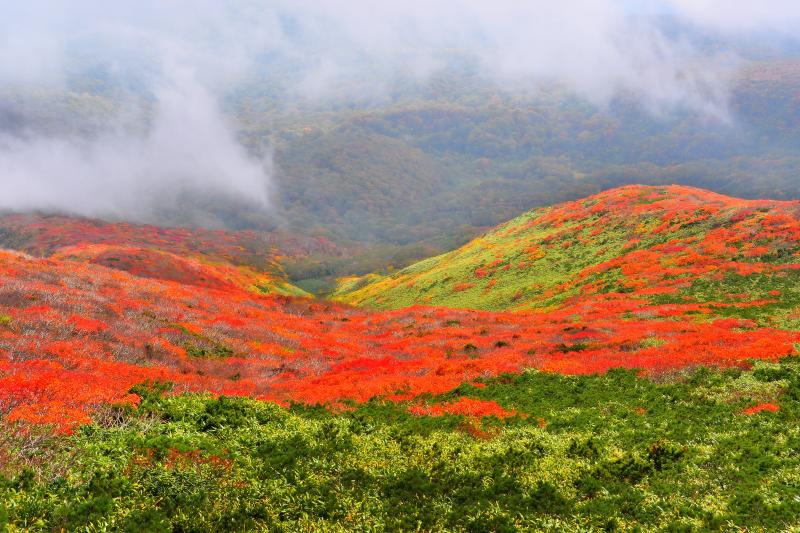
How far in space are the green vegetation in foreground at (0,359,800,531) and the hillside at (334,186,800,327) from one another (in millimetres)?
23486

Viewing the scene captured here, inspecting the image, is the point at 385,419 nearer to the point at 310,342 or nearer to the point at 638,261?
the point at 310,342

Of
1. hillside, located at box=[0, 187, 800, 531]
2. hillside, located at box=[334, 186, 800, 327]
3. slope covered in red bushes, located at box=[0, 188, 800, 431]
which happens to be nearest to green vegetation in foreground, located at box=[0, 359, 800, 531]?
hillside, located at box=[0, 187, 800, 531]

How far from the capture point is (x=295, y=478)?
13555mm

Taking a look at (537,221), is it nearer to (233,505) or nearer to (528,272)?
(528,272)

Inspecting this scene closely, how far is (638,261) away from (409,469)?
57.0 metres

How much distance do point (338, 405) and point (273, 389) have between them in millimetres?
4537

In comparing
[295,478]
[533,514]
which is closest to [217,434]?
[295,478]

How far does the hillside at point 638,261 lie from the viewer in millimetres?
45094

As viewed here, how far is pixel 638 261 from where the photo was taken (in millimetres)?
62344

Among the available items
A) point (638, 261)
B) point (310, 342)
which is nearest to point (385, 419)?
point (310, 342)

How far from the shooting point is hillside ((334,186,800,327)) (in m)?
45.1

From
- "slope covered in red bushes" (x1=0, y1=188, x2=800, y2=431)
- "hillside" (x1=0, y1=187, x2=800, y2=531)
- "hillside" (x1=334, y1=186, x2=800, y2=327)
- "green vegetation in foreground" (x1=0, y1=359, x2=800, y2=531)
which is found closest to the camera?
"green vegetation in foreground" (x1=0, y1=359, x2=800, y2=531)

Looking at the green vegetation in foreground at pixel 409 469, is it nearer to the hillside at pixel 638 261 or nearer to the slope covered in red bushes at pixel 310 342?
the slope covered in red bushes at pixel 310 342

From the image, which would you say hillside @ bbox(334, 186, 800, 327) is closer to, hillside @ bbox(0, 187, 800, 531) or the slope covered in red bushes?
the slope covered in red bushes
